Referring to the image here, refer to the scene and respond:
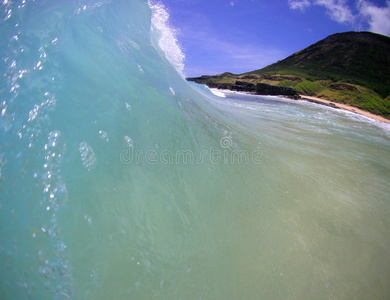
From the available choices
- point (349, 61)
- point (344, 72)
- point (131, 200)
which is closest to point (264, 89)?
point (344, 72)

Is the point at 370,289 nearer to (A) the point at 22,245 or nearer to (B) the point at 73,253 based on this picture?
(B) the point at 73,253

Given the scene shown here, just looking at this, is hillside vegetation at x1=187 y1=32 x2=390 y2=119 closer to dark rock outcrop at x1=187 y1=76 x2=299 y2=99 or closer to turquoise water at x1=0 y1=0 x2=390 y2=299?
dark rock outcrop at x1=187 y1=76 x2=299 y2=99
